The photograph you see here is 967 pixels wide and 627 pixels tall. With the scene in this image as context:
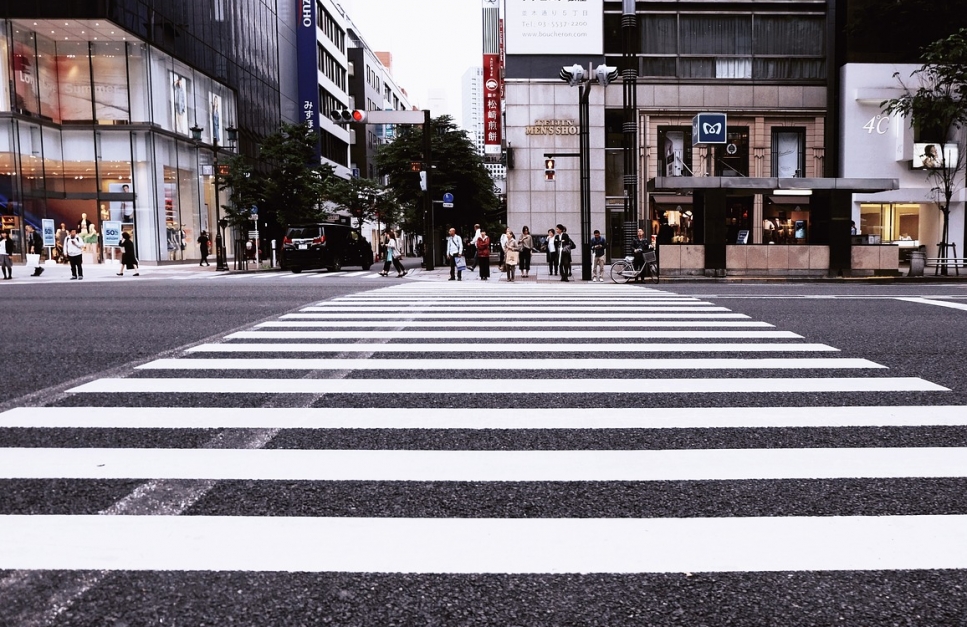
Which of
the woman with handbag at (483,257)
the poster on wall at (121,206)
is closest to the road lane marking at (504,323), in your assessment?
the woman with handbag at (483,257)

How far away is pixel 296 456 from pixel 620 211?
33.9m

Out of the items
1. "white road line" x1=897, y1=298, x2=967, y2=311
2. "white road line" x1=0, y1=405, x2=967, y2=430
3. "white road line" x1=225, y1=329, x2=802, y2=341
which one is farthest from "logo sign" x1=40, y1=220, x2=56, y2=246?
"white road line" x1=897, y1=298, x2=967, y2=311

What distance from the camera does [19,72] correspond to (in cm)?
3256

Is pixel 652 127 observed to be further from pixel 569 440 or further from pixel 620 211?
pixel 569 440

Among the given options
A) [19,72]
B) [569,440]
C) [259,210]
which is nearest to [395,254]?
[259,210]

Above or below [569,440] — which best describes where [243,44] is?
above

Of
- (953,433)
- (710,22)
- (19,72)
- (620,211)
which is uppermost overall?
(710,22)

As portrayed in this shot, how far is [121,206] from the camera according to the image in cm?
3522

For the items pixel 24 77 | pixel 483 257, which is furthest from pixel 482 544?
pixel 24 77

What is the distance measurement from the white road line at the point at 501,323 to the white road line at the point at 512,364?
274cm

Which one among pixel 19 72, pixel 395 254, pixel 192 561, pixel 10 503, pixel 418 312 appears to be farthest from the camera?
pixel 19 72

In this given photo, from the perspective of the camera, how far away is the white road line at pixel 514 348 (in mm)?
7902

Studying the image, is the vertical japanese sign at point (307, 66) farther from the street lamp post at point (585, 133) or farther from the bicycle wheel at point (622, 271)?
the bicycle wheel at point (622, 271)

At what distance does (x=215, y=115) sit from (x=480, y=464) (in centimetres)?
4386
